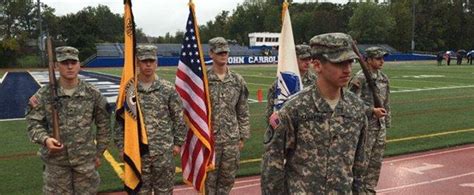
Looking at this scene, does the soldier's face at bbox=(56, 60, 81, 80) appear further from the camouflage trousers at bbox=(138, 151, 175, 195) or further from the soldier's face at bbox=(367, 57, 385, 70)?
the soldier's face at bbox=(367, 57, 385, 70)

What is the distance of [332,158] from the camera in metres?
3.04

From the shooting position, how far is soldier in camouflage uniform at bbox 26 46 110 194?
459 cm

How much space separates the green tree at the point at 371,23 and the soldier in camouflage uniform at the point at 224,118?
69249 millimetres

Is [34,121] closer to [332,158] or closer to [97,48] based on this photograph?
[332,158]

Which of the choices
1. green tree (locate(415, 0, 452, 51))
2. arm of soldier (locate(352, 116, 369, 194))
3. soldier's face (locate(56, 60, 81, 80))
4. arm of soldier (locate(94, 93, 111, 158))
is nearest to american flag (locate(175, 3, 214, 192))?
arm of soldier (locate(94, 93, 111, 158))

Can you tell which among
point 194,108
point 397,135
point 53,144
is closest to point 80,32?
point 397,135

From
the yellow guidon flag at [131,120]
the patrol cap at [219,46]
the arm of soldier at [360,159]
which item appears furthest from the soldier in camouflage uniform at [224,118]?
the arm of soldier at [360,159]

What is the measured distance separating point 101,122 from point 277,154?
2518 millimetres

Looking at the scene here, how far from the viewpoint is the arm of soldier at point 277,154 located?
299 centimetres

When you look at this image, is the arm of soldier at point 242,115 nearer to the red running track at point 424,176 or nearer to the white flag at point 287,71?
the white flag at point 287,71

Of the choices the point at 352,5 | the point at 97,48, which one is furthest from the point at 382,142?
the point at 352,5

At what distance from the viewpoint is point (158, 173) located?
4.95 meters

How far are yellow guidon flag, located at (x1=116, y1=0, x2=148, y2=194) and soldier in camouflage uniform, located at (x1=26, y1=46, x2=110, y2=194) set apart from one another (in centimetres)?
32

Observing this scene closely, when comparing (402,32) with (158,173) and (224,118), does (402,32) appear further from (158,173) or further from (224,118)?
(158,173)
